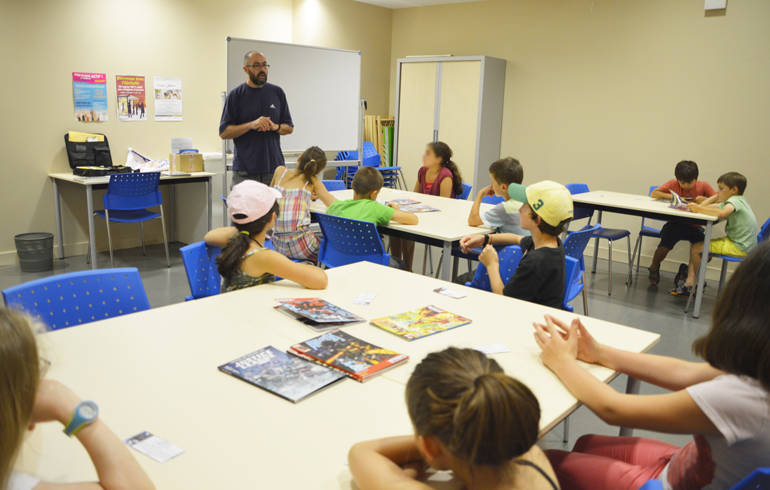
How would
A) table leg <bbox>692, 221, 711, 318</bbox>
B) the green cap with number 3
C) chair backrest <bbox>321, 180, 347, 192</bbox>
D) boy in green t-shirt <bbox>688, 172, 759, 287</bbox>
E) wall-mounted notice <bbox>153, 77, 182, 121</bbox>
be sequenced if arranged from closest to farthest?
the green cap with number 3 → table leg <bbox>692, 221, 711, 318</bbox> → boy in green t-shirt <bbox>688, 172, 759, 287</bbox> → chair backrest <bbox>321, 180, 347, 192</bbox> → wall-mounted notice <bbox>153, 77, 182, 121</bbox>

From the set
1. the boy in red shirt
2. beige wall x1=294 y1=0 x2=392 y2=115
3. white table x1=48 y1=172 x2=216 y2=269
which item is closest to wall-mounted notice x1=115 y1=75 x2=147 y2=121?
white table x1=48 y1=172 x2=216 y2=269

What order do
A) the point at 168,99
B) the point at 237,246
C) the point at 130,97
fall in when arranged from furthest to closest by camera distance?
the point at 168,99 → the point at 130,97 → the point at 237,246

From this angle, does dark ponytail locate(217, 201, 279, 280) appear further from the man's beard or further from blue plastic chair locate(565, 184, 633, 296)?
blue plastic chair locate(565, 184, 633, 296)

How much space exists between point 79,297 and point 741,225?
181 inches

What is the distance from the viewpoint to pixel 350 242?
3246mm

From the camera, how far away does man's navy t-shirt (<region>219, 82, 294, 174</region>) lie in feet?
15.7

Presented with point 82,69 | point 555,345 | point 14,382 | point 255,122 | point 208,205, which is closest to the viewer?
point 14,382

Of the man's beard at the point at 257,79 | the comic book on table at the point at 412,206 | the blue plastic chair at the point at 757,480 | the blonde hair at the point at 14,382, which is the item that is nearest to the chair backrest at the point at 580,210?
the comic book on table at the point at 412,206

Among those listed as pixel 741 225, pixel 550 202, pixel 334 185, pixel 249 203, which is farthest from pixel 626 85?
pixel 249 203

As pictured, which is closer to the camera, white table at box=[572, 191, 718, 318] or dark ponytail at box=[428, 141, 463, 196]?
white table at box=[572, 191, 718, 318]

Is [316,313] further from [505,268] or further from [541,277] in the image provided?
[505,268]

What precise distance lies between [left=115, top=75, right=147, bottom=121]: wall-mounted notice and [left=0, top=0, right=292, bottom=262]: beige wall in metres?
0.06

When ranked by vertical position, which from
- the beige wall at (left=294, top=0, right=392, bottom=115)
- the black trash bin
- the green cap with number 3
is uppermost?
the beige wall at (left=294, top=0, right=392, bottom=115)

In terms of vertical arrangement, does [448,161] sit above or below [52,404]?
above
